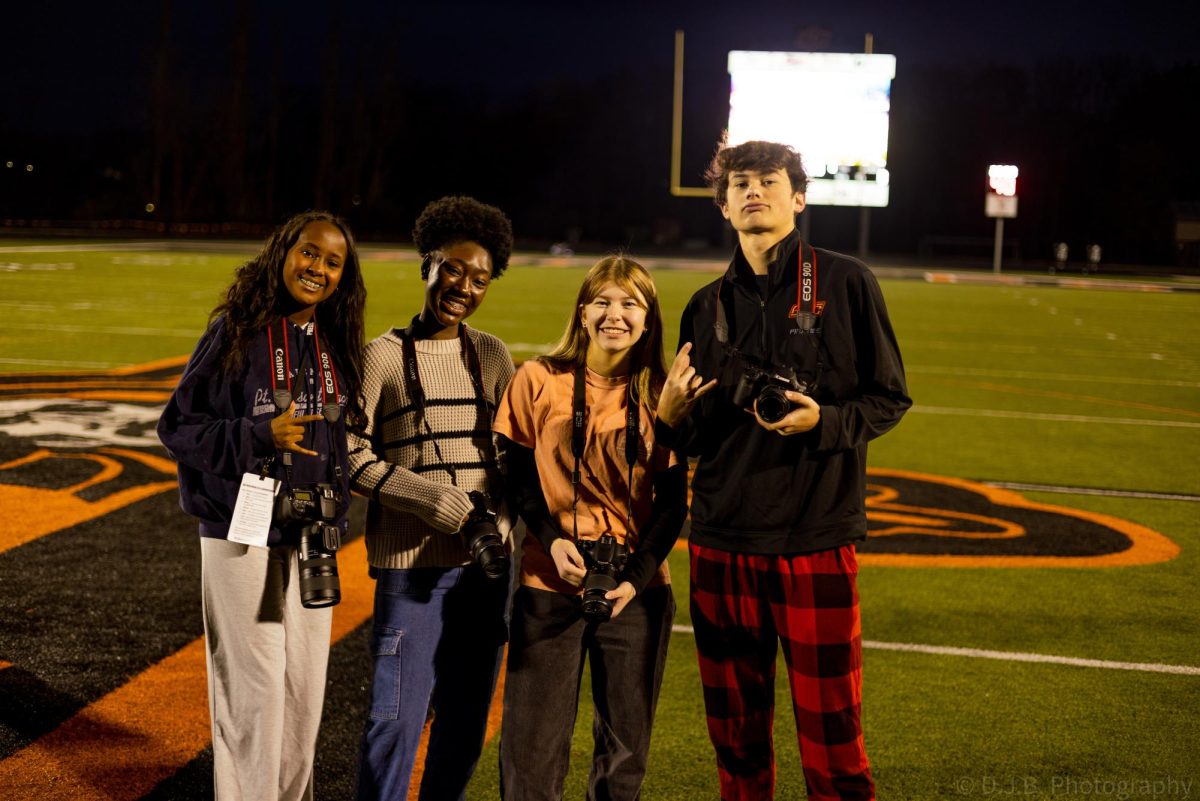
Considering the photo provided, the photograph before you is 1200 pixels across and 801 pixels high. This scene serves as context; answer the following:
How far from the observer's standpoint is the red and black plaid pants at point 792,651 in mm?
2691

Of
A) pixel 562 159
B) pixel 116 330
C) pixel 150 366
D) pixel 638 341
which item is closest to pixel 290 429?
pixel 638 341

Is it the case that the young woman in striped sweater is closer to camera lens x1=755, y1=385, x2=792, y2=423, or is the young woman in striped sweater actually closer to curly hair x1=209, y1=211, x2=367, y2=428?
curly hair x1=209, y1=211, x2=367, y2=428

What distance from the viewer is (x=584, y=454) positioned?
2.81 m

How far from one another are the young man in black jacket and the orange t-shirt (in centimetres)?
10

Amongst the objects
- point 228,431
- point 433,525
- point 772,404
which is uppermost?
point 772,404

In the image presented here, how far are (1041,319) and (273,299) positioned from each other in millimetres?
20682

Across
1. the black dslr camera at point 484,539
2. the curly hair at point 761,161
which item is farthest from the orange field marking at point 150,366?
the curly hair at point 761,161

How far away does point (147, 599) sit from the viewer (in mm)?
5082

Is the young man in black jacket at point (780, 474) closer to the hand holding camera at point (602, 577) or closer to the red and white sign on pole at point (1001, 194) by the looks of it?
the hand holding camera at point (602, 577)

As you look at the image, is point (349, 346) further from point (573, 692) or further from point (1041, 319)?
point (1041, 319)

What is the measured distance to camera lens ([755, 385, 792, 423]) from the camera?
257 centimetres

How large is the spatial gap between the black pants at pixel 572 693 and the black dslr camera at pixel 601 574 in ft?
0.28

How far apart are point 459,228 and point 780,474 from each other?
0.97 metres

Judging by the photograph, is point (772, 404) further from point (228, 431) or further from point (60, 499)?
point (60, 499)
